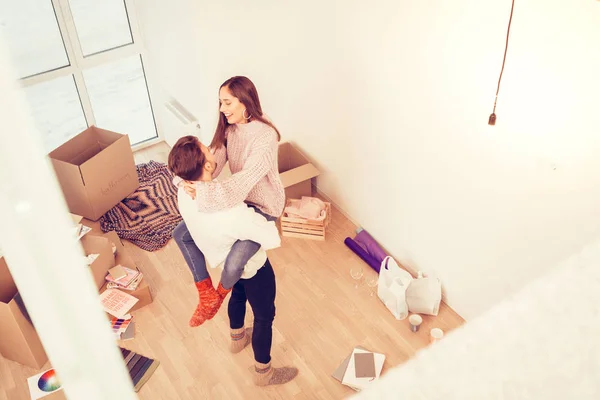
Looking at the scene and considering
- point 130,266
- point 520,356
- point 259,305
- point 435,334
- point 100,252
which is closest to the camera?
point 520,356

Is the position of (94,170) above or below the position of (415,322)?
above

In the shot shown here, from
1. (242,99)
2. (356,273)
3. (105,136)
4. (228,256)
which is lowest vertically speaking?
(356,273)

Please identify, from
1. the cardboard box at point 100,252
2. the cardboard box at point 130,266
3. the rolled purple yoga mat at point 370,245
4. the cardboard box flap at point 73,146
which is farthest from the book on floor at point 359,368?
the cardboard box flap at point 73,146

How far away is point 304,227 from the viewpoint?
12.1 feet

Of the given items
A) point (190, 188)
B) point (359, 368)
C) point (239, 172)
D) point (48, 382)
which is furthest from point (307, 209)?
point (48, 382)

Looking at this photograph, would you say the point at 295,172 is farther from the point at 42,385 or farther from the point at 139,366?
the point at 42,385

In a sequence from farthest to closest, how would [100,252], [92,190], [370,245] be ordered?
[92,190]
[370,245]
[100,252]

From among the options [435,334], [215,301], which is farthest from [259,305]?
[435,334]

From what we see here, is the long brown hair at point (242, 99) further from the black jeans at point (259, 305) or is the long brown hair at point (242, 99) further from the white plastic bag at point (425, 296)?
the white plastic bag at point (425, 296)

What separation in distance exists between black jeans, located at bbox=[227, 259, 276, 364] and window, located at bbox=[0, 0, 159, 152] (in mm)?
1875

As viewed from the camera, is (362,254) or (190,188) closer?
(190,188)

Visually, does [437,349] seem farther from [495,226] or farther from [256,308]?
[495,226]

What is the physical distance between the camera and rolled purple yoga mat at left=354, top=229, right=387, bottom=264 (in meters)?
3.50

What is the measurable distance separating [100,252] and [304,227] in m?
1.20
